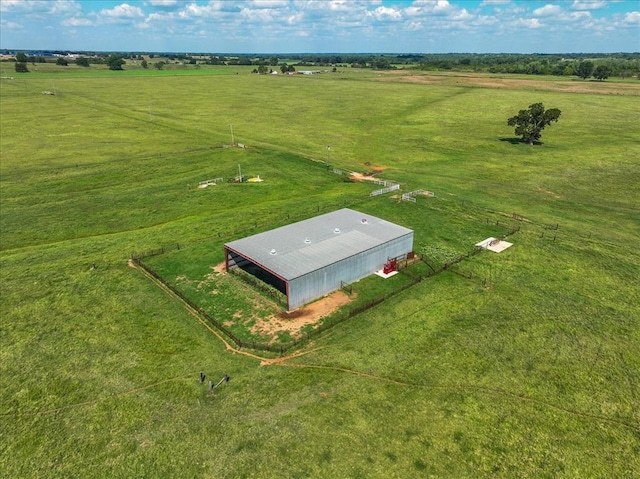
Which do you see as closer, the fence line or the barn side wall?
the barn side wall

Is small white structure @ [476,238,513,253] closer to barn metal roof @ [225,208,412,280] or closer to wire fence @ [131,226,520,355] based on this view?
wire fence @ [131,226,520,355]

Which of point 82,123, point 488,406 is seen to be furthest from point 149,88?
point 488,406

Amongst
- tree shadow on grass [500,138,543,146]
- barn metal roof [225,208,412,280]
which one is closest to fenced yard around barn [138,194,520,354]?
barn metal roof [225,208,412,280]

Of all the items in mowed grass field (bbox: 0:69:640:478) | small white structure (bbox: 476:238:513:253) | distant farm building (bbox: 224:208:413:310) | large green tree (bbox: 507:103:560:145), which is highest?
large green tree (bbox: 507:103:560:145)

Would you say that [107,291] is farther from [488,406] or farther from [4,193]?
[4,193]

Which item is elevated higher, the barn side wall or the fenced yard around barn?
the barn side wall

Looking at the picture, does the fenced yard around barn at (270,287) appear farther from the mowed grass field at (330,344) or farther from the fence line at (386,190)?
the fence line at (386,190)

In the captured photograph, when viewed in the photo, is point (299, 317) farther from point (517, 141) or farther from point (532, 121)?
point (517, 141)

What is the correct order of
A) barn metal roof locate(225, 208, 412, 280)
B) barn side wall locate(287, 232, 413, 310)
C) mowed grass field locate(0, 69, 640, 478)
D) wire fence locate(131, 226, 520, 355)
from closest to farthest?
1. mowed grass field locate(0, 69, 640, 478)
2. wire fence locate(131, 226, 520, 355)
3. barn side wall locate(287, 232, 413, 310)
4. barn metal roof locate(225, 208, 412, 280)
